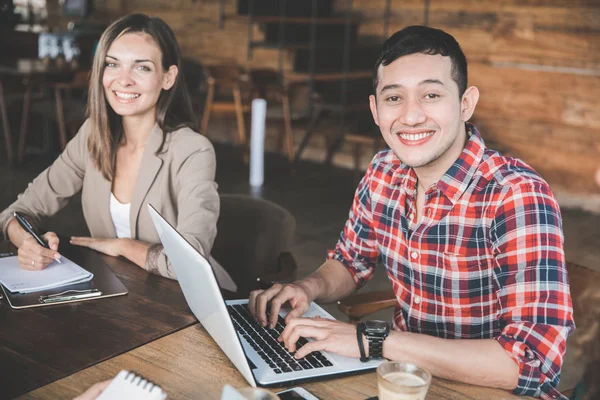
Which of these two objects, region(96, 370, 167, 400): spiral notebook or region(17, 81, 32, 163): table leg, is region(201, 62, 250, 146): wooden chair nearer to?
region(17, 81, 32, 163): table leg

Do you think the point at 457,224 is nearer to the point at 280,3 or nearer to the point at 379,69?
the point at 379,69

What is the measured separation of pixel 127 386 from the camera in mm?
1130

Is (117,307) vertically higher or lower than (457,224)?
lower

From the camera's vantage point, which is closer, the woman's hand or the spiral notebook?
the spiral notebook

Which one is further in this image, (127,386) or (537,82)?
(537,82)

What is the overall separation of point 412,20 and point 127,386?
261 inches

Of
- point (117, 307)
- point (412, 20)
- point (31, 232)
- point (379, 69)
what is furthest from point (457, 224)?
point (412, 20)

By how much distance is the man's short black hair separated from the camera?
173cm

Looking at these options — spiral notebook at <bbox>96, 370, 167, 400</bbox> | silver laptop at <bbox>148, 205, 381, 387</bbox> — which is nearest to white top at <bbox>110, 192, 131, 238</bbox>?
silver laptop at <bbox>148, 205, 381, 387</bbox>

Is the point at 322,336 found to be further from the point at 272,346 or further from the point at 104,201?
the point at 104,201

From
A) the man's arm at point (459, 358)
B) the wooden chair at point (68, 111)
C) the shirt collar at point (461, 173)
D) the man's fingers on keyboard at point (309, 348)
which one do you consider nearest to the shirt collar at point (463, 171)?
the shirt collar at point (461, 173)

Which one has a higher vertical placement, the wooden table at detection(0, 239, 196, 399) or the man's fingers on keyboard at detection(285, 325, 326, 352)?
the man's fingers on keyboard at detection(285, 325, 326, 352)

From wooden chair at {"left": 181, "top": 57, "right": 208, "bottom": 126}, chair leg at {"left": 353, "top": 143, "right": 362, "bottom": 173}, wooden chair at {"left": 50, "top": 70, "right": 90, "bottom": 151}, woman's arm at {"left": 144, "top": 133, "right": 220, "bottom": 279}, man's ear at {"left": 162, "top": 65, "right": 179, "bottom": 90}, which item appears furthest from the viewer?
wooden chair at {"left": 181, "top": 57, "right": 208, "bottom": 126}

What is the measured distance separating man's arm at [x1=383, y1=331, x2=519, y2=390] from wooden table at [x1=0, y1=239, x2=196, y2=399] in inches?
19.0
